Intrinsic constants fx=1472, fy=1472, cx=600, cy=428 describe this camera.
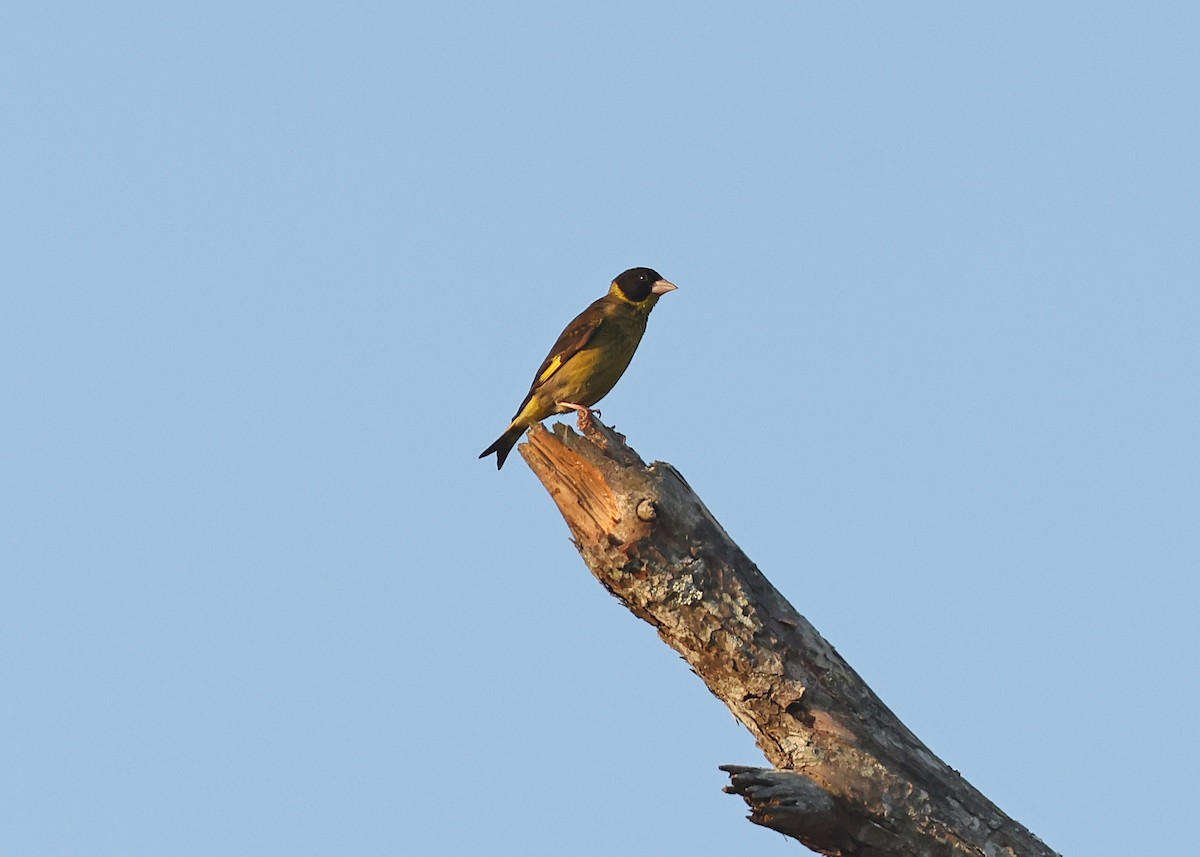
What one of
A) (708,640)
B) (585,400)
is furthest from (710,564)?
(585,400)

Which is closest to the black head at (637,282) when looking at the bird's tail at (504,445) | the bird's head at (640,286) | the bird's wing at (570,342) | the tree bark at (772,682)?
the bird's head at (640,286)

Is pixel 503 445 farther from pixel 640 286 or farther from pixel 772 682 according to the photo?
pixel 772 682

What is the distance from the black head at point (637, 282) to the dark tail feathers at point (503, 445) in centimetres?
127

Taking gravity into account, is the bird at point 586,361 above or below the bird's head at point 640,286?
below

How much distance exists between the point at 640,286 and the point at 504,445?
1.52 m

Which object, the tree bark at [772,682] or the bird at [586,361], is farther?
the bird at [586,361]

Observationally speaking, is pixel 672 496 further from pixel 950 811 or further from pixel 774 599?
pixel 950 811

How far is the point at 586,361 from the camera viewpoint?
1003 centimetres

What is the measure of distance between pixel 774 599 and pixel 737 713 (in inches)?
17.2

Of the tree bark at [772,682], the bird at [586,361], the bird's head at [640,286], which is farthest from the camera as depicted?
the bird's head at [640,286]

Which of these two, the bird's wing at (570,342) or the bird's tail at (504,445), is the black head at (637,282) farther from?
the bird's tail at (504,445)

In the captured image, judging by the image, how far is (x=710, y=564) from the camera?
5391 millimetres

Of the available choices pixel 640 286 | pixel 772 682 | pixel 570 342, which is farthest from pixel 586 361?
pixel 772 682

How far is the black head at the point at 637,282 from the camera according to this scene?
10.6 m
